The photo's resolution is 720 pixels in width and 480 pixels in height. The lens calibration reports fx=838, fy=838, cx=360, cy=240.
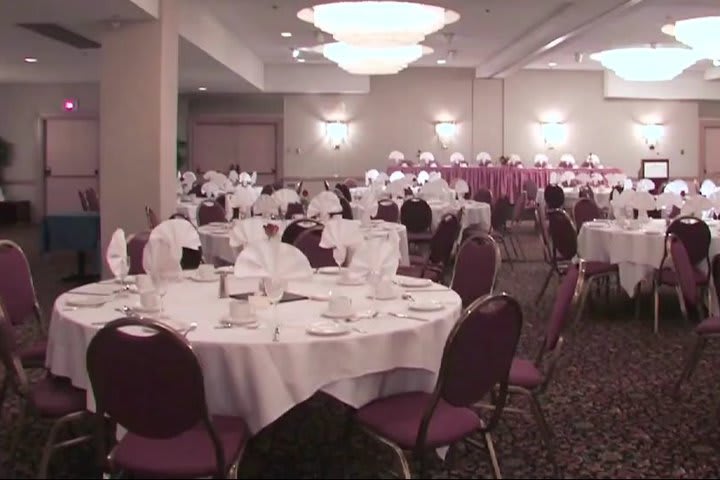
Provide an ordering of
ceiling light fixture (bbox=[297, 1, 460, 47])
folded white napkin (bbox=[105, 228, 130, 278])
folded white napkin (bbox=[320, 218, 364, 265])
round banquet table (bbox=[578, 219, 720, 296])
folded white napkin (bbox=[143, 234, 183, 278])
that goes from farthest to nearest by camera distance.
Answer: ceiling light fixture (bbox=[297, 1, 460, 47]) < round banquet table (bbox=[578, 219, 720, 296]) < folded white napkin (bbox=[320, 218, 364, 265]) < folded white napkin (bbox=[105, 228, 130, 278]) < folded white napkin (bbox=[143, 234, 183, 278])

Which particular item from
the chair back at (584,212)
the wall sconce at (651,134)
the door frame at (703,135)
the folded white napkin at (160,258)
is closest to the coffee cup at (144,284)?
the folded white napkin at (160,258)

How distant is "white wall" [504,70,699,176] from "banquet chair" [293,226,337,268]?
15382mm

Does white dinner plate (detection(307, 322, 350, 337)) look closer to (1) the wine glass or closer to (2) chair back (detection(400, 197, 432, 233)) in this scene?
(1) the wine glass

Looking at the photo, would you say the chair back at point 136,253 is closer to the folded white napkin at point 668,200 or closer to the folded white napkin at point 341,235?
the folded white napkin at point 341,235

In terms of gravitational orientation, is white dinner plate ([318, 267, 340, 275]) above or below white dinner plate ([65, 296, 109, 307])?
above

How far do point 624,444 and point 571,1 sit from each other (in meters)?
8.12

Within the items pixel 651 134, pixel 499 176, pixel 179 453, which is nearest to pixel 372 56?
pixel 499 176

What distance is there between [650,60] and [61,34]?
9.83m

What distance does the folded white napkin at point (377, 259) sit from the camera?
453 cm

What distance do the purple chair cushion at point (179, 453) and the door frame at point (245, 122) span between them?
18.1 m

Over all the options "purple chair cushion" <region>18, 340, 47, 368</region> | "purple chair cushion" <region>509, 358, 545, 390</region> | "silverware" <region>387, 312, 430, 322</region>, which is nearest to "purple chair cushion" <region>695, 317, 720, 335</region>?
"purple chair cushion" <region>509, 358, 545, 390</region>

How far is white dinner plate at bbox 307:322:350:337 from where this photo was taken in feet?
11.4

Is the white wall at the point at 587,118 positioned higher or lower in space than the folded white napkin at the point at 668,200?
higher

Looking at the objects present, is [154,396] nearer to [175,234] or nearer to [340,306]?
[340,306]
